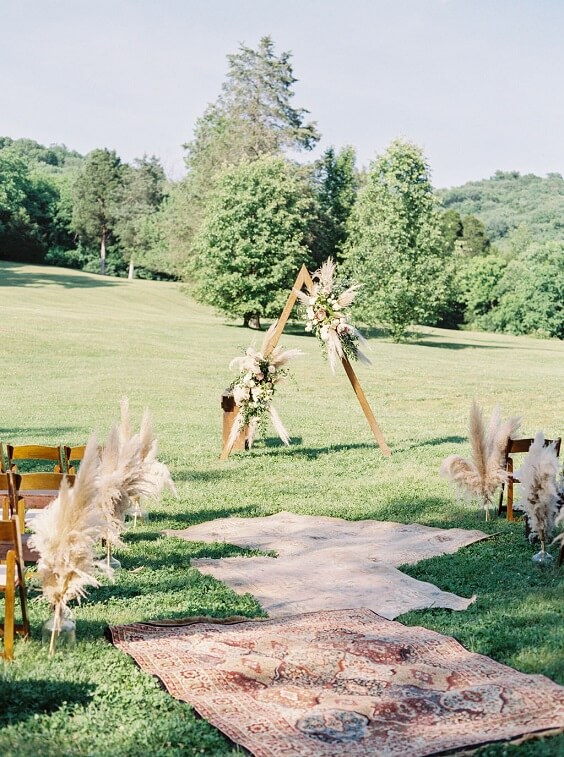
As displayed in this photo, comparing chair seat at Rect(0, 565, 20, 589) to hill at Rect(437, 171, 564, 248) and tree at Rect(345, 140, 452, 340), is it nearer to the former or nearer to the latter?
tree at Rect(345, 140, 452, 340)

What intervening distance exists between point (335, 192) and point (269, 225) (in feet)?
46.1

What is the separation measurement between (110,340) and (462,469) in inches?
1119

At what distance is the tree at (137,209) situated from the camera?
8119 centimetres

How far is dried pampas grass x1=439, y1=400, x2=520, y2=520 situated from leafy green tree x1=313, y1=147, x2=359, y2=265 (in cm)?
4784

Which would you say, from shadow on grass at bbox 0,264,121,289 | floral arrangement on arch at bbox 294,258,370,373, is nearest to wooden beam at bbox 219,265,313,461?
floral arrangement on arch at bbox 294,258,370,373

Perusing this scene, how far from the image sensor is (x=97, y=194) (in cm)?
8500

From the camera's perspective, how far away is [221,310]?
2111 inches

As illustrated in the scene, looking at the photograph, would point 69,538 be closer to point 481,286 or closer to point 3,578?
point 3,578

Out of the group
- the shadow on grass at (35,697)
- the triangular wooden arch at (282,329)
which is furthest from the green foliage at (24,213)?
the shadow on grass at (35,697)

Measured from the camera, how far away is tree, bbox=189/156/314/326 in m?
51.0

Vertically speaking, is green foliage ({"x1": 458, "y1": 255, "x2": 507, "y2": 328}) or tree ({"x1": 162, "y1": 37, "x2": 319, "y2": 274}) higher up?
tree ({"x1": 162, "y1": 37, "x2": 319, "y2": 274})

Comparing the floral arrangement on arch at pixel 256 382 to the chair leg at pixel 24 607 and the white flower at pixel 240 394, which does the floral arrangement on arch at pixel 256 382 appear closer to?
the white flower at pixel 240 394

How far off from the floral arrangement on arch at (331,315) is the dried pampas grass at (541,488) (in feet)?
22.9

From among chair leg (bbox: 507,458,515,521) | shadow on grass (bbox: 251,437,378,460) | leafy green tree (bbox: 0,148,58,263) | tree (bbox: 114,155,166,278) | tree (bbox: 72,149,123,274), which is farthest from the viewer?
tree (bbox: 72,149,123,274)
